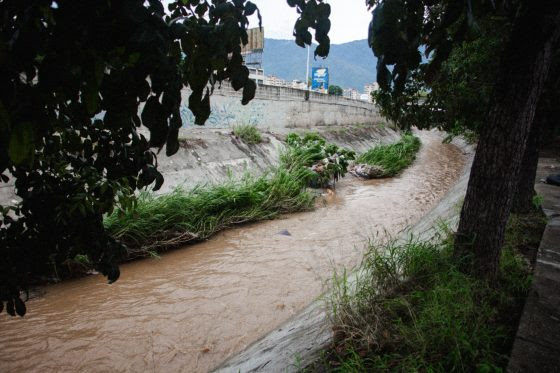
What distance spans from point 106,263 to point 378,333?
1435 millimetres

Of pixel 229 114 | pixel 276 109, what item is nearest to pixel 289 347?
pixel 229 114

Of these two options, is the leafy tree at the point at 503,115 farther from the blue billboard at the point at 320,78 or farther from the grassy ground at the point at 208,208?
the blue billboard at the point at 320,78

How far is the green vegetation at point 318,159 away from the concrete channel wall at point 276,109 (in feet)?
6.01

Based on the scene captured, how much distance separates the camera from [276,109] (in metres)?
11.0

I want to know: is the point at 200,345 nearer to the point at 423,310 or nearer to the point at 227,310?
the point at 227,310

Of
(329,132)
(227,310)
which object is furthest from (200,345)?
(329,132)

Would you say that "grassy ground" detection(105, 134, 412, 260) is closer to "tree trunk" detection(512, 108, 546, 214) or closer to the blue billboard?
"tree trunk" detection(512, 108, 546, 214)

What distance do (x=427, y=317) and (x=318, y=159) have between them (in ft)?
20.6

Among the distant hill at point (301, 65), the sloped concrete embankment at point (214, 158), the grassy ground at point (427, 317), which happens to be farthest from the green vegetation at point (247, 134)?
the distant hill at point (301, 65)

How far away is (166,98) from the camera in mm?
770

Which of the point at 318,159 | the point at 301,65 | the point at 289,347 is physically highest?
the point at 301,65

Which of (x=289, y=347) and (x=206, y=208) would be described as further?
(x=206, y=208)

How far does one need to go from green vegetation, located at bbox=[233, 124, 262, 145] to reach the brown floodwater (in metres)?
3.23

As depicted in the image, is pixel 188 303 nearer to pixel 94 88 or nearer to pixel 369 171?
pixel 94 88
